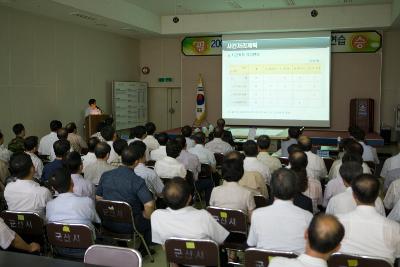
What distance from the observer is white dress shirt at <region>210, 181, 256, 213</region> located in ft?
11.6

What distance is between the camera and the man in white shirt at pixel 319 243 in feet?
6.23

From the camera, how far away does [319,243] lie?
1.90 meters

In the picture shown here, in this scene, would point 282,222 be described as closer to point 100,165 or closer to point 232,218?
point 232,218

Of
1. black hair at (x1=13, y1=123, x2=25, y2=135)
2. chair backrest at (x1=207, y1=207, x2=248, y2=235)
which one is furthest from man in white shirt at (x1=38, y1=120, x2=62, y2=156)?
chair backrest at (x1=207, y1=207, x2=248, y2=235)

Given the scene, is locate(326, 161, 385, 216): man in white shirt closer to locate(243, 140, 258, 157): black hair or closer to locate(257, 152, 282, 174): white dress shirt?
locate(243, 140, 258, 157): black hair

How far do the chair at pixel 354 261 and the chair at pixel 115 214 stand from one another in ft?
5.87

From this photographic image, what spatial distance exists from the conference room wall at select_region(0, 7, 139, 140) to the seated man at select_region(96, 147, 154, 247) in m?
4.84

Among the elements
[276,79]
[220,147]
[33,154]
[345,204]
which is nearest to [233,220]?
[345,204]

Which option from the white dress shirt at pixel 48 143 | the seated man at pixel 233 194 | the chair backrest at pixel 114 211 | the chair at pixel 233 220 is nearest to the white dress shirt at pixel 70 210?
the chair backrest at pixel 114 211

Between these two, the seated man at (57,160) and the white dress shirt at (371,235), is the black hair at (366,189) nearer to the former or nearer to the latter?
the white dress shirt at (371,235)

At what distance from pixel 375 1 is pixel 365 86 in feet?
7.01

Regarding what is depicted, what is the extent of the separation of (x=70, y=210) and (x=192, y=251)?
109cm

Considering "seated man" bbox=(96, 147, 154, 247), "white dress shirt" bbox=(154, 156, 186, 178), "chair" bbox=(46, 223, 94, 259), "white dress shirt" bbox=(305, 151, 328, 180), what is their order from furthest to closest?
1. "white dress shirt" bbox=(305, 151, 328, 180)
2. "white dress shirt" bbox=(154, 156, 186, 178)
3. "seated man" bbox=(96, 147, 154, 247)
4. "chair" bbox=(46, 223, 94, 259)

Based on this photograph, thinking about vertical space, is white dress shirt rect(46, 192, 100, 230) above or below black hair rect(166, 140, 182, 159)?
below
